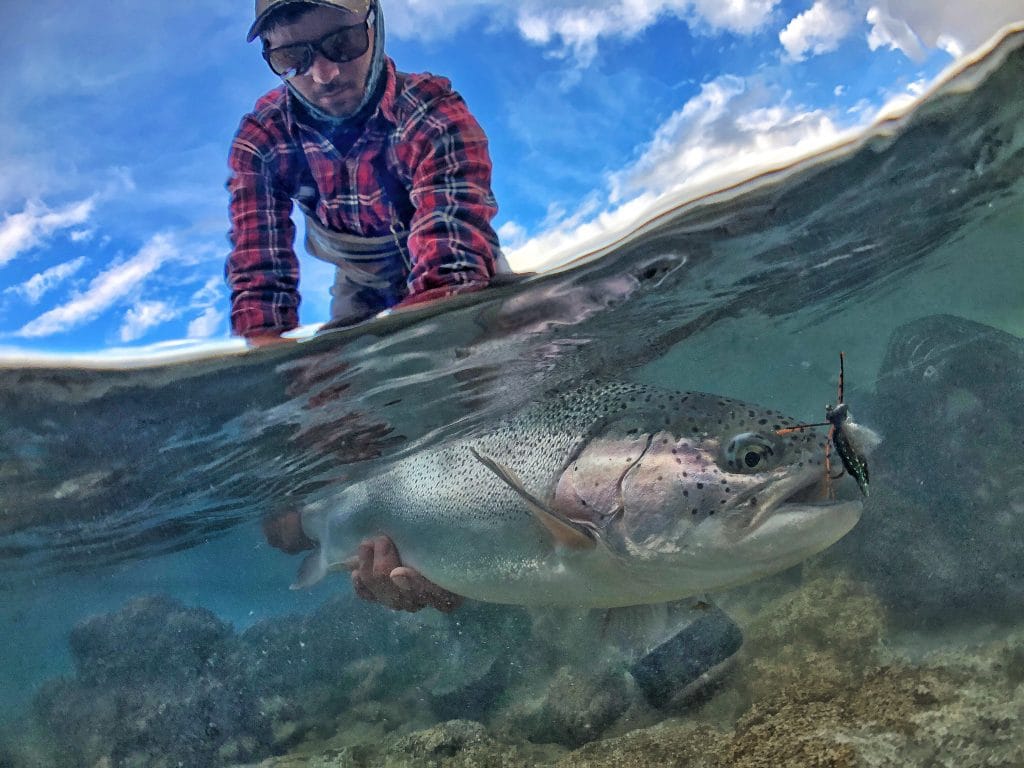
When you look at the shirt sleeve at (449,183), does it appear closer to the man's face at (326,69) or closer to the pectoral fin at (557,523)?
the man's face at (326,69)

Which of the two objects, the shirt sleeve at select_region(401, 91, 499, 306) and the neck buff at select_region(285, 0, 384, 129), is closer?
the neck buff at select_region(285, 0, 384, 129)

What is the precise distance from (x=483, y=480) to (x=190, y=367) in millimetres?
2905

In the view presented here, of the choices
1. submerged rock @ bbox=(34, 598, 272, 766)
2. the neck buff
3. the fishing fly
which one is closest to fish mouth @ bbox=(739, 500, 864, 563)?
the fishing fly

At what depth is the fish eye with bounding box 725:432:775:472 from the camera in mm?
3621

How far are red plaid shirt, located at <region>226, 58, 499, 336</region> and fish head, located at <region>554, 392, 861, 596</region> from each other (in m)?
1.73

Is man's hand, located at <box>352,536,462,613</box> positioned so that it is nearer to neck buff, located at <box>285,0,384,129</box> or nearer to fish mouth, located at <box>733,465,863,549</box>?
fish mouth, located at <box>733,465,863,549</box>

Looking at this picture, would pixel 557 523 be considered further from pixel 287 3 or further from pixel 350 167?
pixel 287 3

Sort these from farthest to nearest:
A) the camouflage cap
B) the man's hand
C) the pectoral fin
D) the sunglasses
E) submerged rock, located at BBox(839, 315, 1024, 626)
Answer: submerged rock, located at BBox(839, 315, 1024, 626)
the man's hand
the pectoral fin
the sunglasses
the camouflage cap

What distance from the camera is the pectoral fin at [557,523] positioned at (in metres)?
3.75

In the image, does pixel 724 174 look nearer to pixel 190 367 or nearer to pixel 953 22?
Result: pixel 953 22

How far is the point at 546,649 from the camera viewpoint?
Result: 353 inches

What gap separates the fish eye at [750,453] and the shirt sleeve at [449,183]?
2103 millimetres

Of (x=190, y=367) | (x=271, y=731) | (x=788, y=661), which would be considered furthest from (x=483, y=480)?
(x=271, y=731)

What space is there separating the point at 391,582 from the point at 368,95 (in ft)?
13.7
